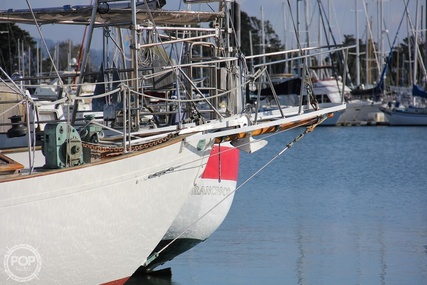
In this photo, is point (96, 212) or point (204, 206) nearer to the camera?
point (96, 212)

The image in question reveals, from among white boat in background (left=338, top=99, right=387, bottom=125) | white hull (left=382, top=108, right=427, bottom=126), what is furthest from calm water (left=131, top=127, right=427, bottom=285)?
white boat in background (left=338, top=99, right=387, bottom=125)

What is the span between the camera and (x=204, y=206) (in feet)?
49.1

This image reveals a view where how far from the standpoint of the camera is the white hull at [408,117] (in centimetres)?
6956

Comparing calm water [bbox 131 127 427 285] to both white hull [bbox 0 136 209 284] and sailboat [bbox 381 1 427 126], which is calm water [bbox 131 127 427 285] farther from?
sailboat [bbox 381 1 427 126]

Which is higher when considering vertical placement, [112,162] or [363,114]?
[112,162]

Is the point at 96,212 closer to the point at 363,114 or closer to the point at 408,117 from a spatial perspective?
the point at 408,117

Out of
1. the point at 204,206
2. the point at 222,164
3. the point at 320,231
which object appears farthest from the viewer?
the point at 320,231

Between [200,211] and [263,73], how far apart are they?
8.69ft

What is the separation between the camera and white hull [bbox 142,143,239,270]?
14680mm

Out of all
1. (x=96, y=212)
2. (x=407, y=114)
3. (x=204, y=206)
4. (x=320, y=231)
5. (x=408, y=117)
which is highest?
(x=96, y=212)

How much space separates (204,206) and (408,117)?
187 ft

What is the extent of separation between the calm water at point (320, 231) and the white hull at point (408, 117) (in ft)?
98.4

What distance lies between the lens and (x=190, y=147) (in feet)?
39.7

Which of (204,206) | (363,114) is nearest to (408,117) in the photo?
(363,114)
